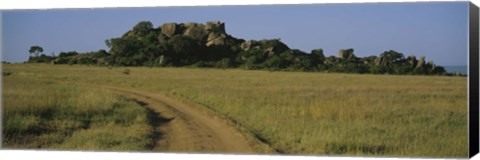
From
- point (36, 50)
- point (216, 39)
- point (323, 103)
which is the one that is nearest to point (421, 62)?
point (323, 103)

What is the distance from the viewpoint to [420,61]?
13.6m

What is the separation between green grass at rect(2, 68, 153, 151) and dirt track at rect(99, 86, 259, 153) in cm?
26

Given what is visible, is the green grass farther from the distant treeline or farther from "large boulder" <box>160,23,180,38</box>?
"large boulder" <box>160,23,180,38</box>

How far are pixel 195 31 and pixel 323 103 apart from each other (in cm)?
266

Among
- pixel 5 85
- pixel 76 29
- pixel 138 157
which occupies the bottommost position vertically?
pixel 138 157

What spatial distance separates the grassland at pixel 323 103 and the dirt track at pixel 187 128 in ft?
0.72

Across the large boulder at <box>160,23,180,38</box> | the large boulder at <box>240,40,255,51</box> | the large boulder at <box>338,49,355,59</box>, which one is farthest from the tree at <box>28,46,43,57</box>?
the large boulder at <box>338,49,355,59</box>

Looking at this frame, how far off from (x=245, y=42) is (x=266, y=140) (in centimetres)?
188

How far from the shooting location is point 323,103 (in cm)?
1463

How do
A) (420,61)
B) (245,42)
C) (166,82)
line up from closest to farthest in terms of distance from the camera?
(420,61), (245,42), (166,82)

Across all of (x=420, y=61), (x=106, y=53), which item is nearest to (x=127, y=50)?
(x=106, y=53)

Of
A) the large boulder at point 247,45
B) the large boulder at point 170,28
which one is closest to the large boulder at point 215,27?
the large boulder at point 247,45

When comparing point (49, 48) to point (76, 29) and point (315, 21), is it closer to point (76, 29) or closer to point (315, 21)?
point (76, 29)

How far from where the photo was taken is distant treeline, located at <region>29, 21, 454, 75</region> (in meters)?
14.1
